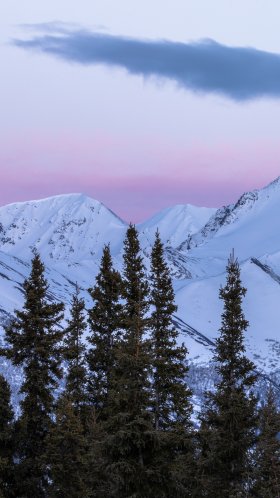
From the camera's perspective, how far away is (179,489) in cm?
3228

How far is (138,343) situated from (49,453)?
10.8m

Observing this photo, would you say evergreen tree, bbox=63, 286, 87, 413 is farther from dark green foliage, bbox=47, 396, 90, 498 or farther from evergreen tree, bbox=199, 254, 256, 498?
evergreen tree, bbox=199, 254, 256, 498

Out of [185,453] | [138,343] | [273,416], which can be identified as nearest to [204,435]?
[185,453]

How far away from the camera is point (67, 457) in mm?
40219

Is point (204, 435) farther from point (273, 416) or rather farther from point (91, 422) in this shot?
point (91, 422)

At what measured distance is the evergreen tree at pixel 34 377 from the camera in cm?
3950

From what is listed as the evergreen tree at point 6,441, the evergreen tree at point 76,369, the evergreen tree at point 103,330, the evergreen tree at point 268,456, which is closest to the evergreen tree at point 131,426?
the evergreen tree at point 268,456

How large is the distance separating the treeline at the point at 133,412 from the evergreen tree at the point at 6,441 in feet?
0.16

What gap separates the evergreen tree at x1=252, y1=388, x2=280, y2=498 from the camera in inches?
1107

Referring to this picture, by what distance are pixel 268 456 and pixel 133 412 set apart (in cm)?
507

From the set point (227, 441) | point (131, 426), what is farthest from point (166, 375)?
point (131, 426)

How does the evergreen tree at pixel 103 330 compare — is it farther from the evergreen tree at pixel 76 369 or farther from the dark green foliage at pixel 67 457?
the dark green foliage at pixel 67 457

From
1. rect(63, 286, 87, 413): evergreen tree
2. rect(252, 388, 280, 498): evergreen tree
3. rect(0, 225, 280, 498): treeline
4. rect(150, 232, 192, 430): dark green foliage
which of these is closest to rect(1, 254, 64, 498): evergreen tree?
rect(0, 225, 280, 498): treeline

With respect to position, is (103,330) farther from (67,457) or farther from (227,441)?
(227,441)
